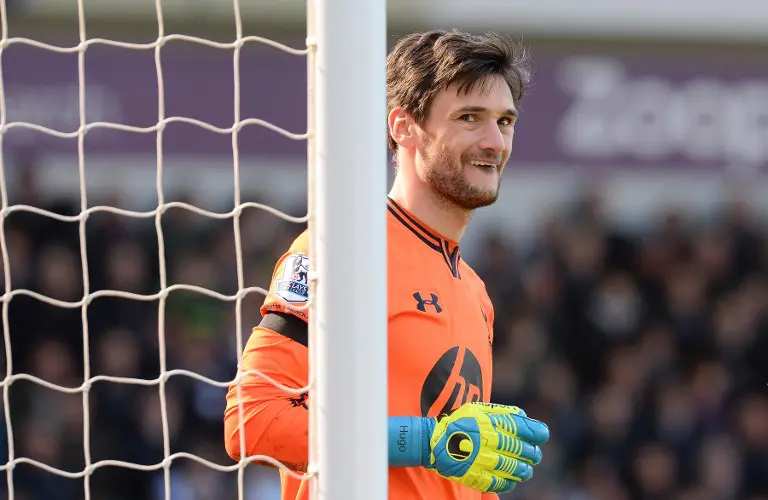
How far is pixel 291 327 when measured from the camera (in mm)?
2412

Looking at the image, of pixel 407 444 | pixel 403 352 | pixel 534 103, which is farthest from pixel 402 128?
pixel 534 103

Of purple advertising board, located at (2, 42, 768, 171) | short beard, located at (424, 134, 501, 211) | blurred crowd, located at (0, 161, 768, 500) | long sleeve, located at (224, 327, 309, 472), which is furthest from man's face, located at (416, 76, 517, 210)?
purple advertising board, located at (2, 42, 768, 171)

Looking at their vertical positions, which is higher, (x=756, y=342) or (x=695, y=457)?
(x=756, y=342)

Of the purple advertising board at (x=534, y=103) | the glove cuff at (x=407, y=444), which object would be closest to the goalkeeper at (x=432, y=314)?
the glove cuff at (x=407, y=444)

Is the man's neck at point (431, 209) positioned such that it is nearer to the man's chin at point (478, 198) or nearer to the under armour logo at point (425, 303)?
the man's chin at point (478, 198)

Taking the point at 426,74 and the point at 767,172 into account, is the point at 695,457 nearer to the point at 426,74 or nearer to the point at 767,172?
the point at 767,172

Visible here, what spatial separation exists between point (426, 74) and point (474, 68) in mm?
116

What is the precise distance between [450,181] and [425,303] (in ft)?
0.97

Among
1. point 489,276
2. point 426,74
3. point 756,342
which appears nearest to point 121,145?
point 489,276

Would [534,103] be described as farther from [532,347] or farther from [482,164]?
[482,164]

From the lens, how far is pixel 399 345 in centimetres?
255

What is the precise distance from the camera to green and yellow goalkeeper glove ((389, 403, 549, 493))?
92.4 inches

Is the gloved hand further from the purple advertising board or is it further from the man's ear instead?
the purple advertising board

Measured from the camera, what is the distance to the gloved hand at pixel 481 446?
2346mm
